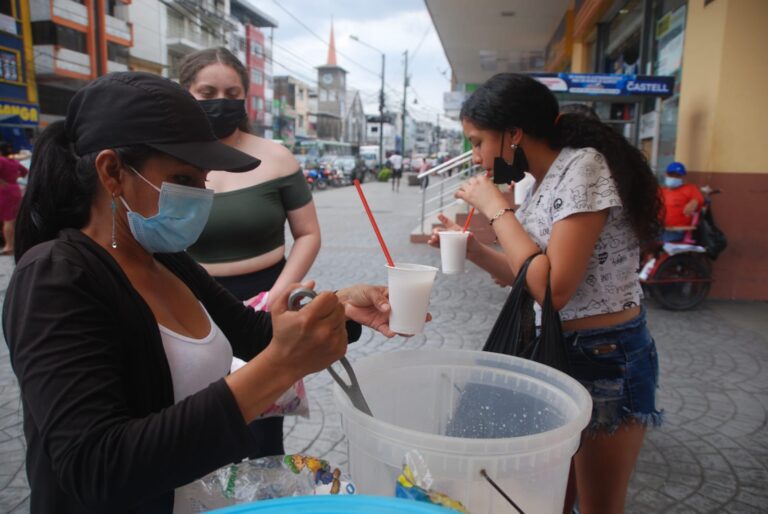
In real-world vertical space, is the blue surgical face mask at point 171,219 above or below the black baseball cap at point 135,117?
below

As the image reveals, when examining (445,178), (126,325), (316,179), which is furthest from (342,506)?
(316,179)

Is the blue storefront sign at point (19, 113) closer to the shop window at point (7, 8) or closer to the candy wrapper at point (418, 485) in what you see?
the shop window at point (7, 8)

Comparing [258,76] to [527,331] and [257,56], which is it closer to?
[257,56]

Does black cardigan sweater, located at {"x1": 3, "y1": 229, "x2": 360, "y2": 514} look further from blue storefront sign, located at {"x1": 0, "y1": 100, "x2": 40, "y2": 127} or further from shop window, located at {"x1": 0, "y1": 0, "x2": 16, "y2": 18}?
shop window, located at {"x1": 0, "y1": 0, "x2": 16, "y2": 18}

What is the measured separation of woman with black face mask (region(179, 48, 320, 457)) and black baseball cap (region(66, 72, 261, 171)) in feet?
3.28

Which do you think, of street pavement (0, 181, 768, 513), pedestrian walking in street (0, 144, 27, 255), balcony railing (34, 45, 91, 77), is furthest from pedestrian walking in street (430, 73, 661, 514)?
balcony railing (34, 45, 91, 77)

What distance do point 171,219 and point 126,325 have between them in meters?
0.28

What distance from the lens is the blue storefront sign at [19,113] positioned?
62.6ft

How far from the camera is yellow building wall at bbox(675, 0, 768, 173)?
5434 mm

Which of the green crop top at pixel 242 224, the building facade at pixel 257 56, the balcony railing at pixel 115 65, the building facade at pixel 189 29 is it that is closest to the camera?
the green crop top at pixel 242 224

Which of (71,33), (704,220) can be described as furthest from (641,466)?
(71,33)

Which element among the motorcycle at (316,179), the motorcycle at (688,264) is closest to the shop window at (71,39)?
the motorcycle at (316,179)

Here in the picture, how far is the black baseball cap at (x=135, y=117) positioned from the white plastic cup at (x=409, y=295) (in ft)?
1.94

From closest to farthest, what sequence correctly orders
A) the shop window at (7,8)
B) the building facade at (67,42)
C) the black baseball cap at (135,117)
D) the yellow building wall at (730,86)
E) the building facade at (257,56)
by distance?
the black baseball cap at (135,117), the yellow building wall at (730,86), the shop window at (7,8), the building facade at (67,42), the building facade at (257,56)
